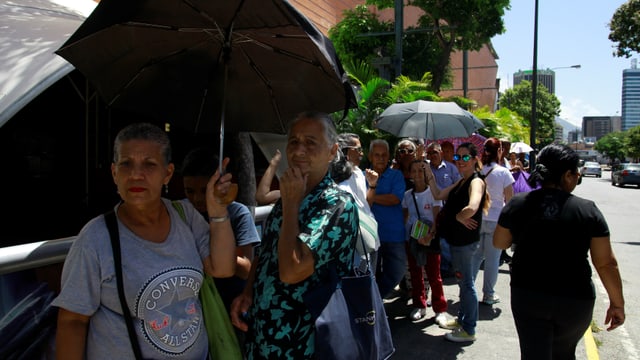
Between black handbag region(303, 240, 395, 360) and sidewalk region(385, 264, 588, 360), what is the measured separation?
113 inches

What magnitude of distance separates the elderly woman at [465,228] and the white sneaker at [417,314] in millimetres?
631

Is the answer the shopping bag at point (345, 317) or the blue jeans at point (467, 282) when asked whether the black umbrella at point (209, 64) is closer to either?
the shopping bag at point (345, 317)

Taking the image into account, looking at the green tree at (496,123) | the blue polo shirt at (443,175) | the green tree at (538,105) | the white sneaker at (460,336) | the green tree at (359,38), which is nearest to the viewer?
the white sneaker at (460,336)

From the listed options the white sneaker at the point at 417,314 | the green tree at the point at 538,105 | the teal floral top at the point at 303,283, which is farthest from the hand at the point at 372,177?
the green tree at the point at 538,105

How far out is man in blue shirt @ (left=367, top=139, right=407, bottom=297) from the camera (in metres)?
5.15

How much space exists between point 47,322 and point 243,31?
162cm

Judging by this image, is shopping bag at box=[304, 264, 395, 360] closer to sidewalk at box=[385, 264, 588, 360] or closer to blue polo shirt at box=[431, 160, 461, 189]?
sidewalk at box=[385, 264, 588, 360]

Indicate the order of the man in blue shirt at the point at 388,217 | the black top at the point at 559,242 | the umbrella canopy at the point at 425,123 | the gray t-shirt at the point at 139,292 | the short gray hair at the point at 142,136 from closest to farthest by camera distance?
the gray t-shirt at the point at 139,292
the short gray hair at the point at 142,136
the black top at the point at 559,242
the man in blue shirt at the point at 388,217
the umbrella canopy at the point at 425,123

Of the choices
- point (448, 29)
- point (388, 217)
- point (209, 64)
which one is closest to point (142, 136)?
point (209, 64)

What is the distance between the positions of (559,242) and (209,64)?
232 centimetres

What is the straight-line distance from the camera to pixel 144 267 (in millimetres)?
1858

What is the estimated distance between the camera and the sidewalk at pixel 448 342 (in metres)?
4.79

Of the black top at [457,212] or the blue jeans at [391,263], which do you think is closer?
the black top at [457,212]

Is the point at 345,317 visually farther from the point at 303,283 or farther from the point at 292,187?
the point at 292,187
